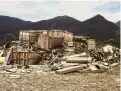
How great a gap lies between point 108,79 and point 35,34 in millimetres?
15187

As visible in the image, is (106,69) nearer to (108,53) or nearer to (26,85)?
(108,53)

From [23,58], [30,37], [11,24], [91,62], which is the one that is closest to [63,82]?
[91,62]

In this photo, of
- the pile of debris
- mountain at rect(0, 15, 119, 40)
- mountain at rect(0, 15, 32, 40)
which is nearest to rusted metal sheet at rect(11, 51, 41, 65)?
the pile of debris

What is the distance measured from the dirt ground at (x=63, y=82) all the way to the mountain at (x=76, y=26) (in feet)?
138

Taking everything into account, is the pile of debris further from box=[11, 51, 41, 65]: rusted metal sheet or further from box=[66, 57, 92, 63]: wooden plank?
box=[11, 51, 41, 65]: rusted metal sheet

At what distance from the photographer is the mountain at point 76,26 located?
67.4m

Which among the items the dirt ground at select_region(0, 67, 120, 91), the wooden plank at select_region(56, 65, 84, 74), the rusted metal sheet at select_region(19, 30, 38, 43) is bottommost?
the dirt ground at select_region(0, 67, 120, 91)

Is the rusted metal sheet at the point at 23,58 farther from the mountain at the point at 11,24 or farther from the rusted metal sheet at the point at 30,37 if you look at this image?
the mountain at the point at 11,24

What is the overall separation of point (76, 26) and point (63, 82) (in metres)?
65.0

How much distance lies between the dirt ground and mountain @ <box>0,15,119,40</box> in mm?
41999

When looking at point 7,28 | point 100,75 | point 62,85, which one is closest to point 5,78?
point 62,85

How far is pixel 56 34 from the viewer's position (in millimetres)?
28141

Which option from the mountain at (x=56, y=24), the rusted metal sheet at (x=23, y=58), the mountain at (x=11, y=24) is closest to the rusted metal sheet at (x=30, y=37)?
the rusted metal sheet at (x=23, y=58)

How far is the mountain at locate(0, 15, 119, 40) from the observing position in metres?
67.4
